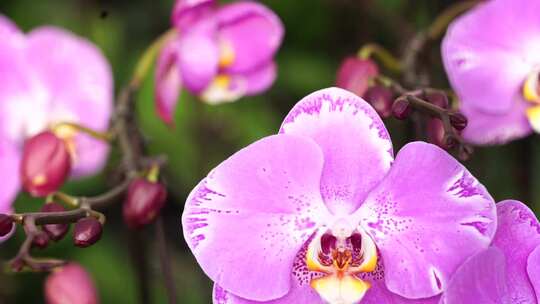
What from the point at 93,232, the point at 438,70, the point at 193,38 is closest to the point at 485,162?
the point at 438,70

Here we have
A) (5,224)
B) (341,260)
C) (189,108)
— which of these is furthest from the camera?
(189,108)

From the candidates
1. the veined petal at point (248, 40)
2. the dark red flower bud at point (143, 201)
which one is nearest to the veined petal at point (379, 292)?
the dark red flower bud at point (143, 201)

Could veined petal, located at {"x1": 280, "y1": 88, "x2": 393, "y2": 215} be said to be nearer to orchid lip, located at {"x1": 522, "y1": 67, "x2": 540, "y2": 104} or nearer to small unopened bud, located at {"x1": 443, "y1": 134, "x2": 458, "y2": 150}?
small unopened bud, located at {"x1": 443, "y1": 134, "x2": 458, "y2": 150}

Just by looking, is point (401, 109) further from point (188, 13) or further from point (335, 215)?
point (188, 13)

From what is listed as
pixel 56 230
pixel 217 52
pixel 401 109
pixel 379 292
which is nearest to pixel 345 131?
pixel 401 109

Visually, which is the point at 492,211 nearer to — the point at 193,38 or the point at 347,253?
the point at 347,253
